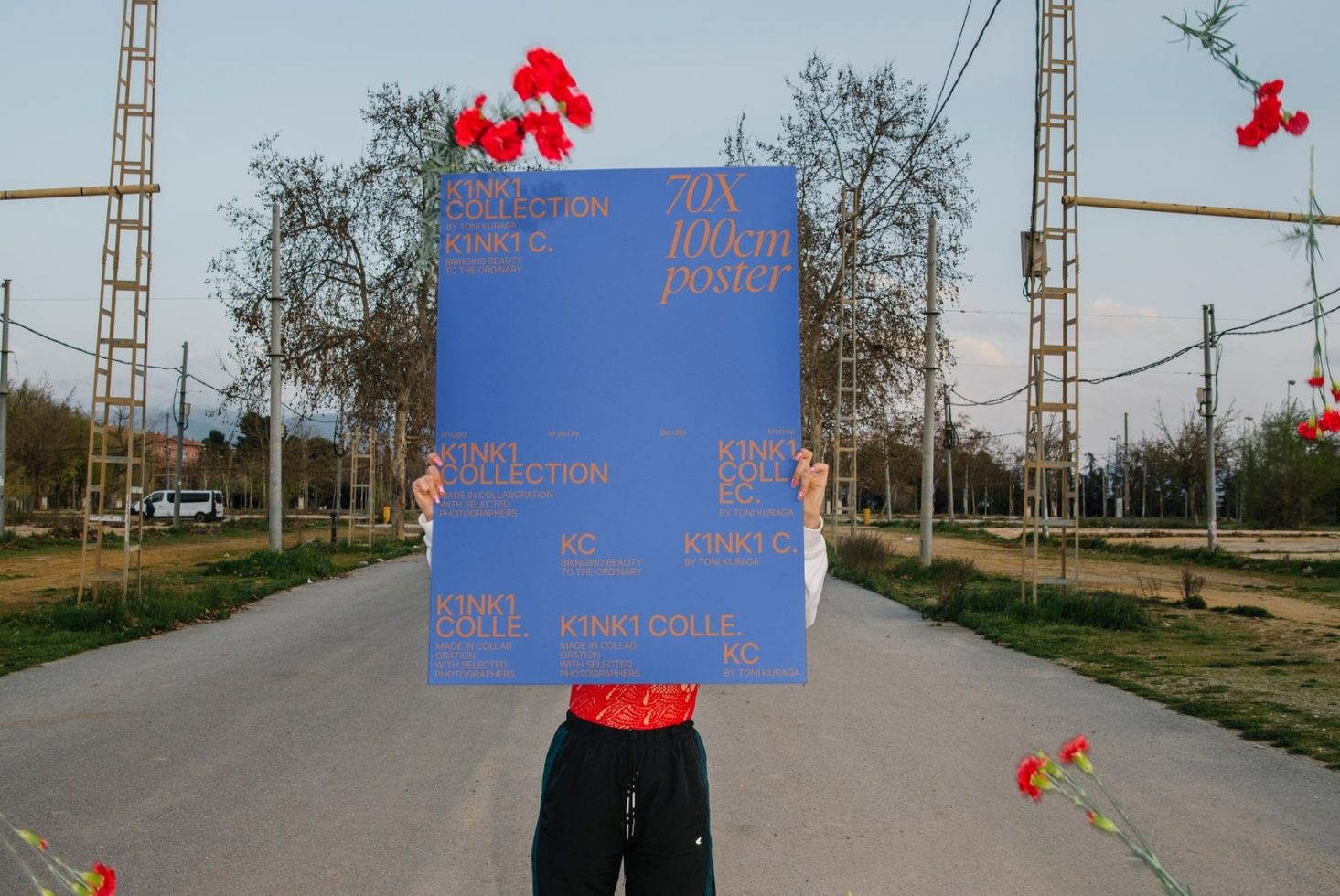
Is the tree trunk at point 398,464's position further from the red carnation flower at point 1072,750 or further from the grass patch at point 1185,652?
the red carnation flower at point 1072,750

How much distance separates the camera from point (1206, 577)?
25.1 metres

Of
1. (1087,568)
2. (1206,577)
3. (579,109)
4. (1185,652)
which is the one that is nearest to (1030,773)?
(579,109)

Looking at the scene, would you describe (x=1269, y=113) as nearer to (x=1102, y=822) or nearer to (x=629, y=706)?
(x=1102, y=822)

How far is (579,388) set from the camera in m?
2.66

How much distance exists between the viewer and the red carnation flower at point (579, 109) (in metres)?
2.57

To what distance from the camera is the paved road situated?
4.84 metres

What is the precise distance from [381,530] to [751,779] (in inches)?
1776

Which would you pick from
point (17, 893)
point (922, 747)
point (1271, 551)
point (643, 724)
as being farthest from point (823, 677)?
point (1271, 551)

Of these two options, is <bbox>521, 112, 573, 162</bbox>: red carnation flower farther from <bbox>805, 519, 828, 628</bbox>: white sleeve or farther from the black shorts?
the black shorts

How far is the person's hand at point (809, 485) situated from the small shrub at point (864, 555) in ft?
70.0

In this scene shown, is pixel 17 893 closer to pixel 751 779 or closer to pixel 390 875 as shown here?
pixel 390 875

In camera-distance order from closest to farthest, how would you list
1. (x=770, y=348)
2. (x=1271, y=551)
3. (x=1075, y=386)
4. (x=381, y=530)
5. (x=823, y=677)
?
1. (x=770, y=348)
2. (x=823, y=677)
3. (x=1075, y=386)
4. (x=1271, y=551)
5. (x=381, y=530)

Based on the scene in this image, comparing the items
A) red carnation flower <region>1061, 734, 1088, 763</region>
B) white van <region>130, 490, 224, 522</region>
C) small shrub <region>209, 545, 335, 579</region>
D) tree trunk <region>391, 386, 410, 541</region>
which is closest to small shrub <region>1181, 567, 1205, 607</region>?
small shrub <region>209, 545, 335, 579</region>

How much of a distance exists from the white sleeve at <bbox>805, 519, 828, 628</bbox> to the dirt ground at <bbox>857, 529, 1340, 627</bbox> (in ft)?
50.6
